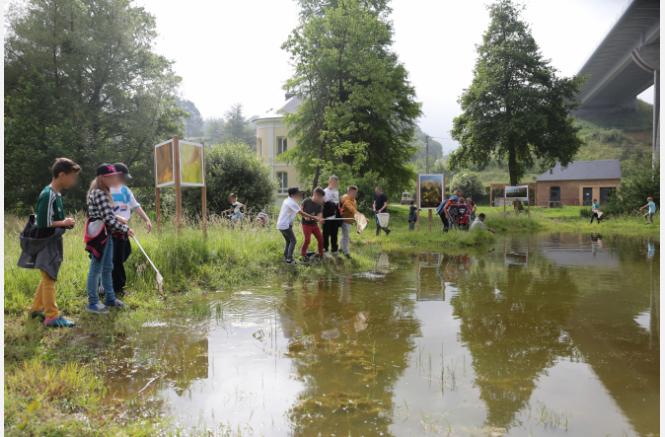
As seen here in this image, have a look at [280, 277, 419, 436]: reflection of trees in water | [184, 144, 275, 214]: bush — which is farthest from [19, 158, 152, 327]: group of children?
[184, 144, 275, 214]: bush

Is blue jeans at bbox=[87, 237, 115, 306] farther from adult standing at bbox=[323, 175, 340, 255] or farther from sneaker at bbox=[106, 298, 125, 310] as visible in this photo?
adult standing at bbox=[323, 175, 340, 255]

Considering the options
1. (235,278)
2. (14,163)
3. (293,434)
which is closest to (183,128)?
(14,163)

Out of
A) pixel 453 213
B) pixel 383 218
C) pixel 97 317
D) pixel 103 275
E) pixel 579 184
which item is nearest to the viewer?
pixel 97 317

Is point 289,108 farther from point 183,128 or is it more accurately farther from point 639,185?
point 639,185

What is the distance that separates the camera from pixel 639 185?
88.1 feet

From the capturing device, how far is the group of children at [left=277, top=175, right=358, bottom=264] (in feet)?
31.5

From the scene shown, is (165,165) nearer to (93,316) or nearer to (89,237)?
(89,237)

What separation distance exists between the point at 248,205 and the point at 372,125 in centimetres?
927

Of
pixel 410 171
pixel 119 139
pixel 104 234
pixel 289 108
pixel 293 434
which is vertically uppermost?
pixel 289 108

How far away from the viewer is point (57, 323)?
5090 millimetres

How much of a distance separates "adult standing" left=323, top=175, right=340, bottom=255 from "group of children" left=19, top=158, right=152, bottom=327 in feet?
15.4

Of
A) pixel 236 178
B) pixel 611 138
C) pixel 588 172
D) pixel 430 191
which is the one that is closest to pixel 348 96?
pixel 236 178

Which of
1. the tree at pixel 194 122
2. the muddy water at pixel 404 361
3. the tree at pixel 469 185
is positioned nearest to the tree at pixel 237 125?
the tree at pixel 194 122

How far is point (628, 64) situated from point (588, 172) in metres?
14.3
